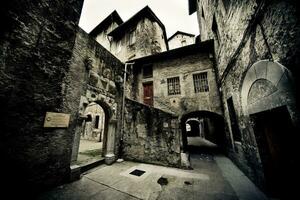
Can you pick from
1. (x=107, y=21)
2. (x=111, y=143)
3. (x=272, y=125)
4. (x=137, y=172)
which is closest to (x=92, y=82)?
(x=111, y=143)

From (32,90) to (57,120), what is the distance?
3.47 feet

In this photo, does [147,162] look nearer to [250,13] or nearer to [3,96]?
[3,96]

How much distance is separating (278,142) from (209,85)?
512 cm

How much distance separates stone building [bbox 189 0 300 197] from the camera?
1.89 metres

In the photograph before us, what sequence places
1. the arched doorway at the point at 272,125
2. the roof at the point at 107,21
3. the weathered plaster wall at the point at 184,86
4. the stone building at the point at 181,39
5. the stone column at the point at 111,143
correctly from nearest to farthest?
1. the arched doorway at the point at 272,125
2. the stone column at the point at 111,143
3. the weathered plaster wall at the point at 184,86
4. the roof at the point at 107,21
5. the stone building at the point at 181,39

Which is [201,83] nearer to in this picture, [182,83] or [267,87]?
[182,83]

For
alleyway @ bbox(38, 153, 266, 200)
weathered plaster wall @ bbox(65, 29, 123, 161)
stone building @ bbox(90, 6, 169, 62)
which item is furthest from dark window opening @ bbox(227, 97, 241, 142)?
stone building @ bbox(90, 6, 169, 62)

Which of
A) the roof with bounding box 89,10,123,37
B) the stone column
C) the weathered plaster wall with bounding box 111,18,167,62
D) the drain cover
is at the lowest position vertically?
the drain cover

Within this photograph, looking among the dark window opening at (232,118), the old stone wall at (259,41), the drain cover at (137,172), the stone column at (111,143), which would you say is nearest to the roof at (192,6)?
the old stone wall at (259,41)

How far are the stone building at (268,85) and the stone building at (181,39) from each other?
55.6 ft

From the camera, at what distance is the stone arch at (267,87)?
197cm

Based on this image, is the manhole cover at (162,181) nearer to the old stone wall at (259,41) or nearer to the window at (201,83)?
the old stone wall at (259,41)

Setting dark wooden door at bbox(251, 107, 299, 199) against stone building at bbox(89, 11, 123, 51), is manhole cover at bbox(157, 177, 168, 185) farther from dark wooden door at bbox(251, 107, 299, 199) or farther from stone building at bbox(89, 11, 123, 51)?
stone building at bbox(89, 11, 123, 51)

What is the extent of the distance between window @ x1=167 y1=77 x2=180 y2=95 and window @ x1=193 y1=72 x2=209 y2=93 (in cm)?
121
